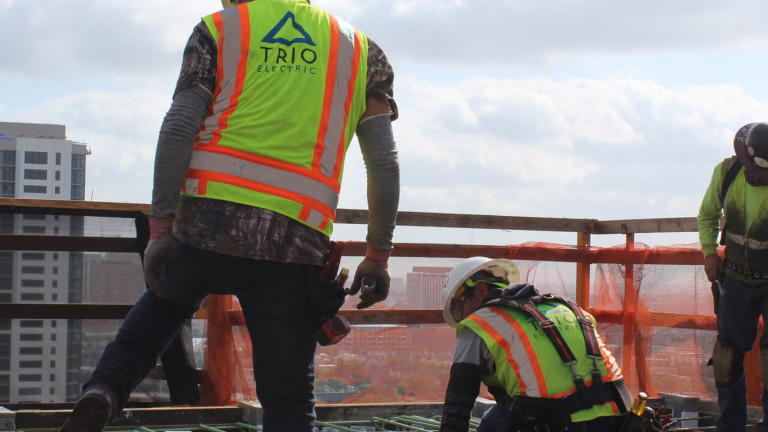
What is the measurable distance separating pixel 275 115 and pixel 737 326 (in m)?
4.09

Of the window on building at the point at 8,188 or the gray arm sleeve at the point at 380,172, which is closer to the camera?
the gray arm sleeve at the point at 380,172

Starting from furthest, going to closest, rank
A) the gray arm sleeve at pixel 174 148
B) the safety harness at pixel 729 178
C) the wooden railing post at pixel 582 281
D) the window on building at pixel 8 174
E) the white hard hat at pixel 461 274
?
the window on building at pixel 8 174
the wooden railing post at pixel 582 281
the safety harness at pixel 729 178
the white hard hat at pixel 461 274
the gray arm sleeve at pixel 174 148

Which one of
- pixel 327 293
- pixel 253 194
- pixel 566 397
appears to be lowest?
pixel 566 397

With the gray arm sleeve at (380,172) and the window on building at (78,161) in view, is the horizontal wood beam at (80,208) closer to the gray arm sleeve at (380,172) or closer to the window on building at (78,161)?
the gray arm sleeve at (380,172)

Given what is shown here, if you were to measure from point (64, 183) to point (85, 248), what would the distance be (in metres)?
80.6

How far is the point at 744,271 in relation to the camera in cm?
575

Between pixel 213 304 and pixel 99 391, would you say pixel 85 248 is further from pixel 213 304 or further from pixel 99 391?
pixel 99 391

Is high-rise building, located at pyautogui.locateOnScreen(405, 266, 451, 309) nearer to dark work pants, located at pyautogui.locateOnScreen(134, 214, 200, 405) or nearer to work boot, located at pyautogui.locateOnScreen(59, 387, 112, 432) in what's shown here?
dark work pants, located at pyautogui.locateOnScreen(134, 214, 200, 405)

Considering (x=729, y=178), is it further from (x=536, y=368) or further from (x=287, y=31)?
(x=287, y=31)

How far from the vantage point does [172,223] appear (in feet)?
8.93

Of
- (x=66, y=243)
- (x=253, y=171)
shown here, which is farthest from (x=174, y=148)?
(x=66, y=243)

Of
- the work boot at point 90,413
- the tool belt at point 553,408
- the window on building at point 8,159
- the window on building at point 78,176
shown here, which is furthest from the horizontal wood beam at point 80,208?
the window on building at point 8,159

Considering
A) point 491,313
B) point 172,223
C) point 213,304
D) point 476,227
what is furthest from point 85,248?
point 172,223

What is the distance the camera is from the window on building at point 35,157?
81812 mm
